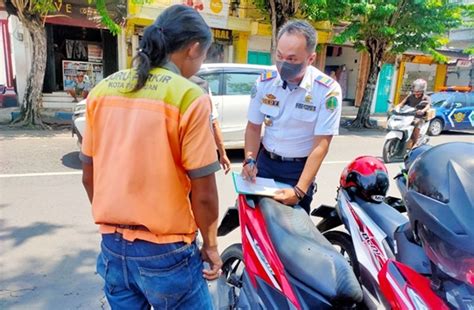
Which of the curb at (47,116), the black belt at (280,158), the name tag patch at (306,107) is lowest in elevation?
the curb at (47,116)

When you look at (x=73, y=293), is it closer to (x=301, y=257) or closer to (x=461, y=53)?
(x=301, y=257)

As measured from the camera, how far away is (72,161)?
5754mm

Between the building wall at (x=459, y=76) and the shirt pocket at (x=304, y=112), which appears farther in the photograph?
the building wall at (x=459, y=76)

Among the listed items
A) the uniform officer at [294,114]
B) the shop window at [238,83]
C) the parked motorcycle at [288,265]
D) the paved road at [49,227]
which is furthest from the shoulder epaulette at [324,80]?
the shop window at [238,83]

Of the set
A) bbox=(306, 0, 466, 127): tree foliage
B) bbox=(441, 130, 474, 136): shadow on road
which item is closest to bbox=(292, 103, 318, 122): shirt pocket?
bbox=(306, 0, 466, 127): tree foliage

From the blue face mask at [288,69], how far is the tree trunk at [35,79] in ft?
25.0

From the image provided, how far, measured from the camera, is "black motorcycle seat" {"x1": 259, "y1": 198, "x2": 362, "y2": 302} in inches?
58.5

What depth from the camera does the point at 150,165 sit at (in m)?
1.28

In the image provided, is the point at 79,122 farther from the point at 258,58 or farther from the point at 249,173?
the point at 258,58

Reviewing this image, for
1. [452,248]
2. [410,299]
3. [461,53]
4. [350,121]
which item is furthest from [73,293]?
[461,53]

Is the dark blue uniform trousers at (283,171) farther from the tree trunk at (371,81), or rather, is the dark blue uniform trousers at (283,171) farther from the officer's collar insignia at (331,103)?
the tree trunk at (371,81)

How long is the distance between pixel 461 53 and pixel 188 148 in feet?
62.9

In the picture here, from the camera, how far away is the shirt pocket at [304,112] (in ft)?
6.97

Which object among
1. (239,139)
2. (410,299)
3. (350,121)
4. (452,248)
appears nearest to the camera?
(452,248)
